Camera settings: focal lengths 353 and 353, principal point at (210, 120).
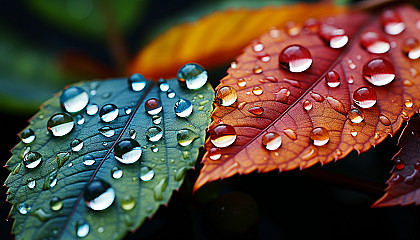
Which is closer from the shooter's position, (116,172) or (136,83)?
(116,172)

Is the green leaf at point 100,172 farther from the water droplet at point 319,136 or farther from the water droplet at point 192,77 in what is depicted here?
the water droplet at point 319,136

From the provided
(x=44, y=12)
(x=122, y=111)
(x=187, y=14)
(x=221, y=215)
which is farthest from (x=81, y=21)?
(x=221, y=215)

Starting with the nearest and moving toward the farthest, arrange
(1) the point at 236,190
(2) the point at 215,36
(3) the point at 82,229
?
(3) the point at 82,229 < (1) the point at 236,190 < (2) the point at 215,36

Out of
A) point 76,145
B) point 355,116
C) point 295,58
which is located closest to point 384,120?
point 355,116

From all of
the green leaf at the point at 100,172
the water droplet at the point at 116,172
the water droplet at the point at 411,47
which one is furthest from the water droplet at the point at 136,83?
the water droplet at the point at 411,47

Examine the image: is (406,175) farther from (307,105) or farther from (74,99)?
(74,99)

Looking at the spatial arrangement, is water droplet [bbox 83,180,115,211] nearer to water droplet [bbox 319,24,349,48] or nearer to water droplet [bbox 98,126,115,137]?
water droplet [bbox 98,126,115,137]

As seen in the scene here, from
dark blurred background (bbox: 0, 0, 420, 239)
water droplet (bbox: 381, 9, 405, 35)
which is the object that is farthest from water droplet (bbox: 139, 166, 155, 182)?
water droplet (bbox: 381, 9, 405, 35)
